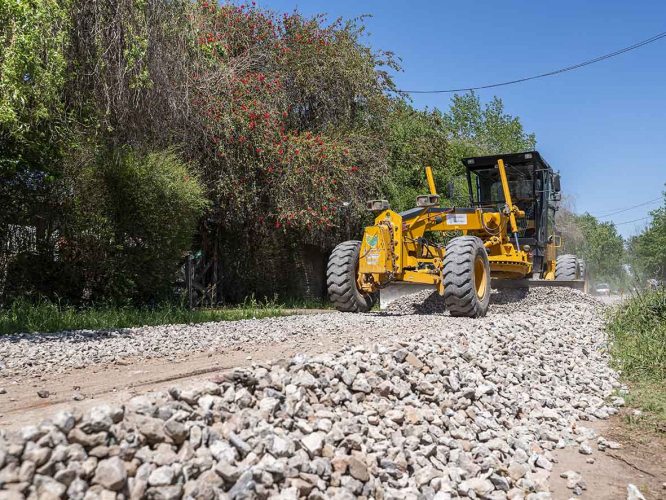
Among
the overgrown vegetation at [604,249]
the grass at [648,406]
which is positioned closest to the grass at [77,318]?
the grass at [648,406]

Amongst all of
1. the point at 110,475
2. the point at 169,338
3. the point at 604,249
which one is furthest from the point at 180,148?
the point at 604,249

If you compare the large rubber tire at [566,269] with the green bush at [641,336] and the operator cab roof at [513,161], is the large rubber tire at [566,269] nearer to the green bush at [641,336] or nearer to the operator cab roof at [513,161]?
the operator cab roof at [513,161]

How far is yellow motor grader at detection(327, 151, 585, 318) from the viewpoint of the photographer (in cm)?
843

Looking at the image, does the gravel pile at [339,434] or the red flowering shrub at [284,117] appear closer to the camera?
the gravel pile at [339,434]

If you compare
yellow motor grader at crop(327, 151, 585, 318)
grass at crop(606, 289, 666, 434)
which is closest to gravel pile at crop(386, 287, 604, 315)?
yellow motor grader at crop(327, 151, 585, 318)

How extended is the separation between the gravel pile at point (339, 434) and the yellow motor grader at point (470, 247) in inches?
98.2

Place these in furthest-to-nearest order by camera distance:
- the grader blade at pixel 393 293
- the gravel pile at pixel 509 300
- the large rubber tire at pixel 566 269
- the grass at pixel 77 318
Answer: the large rubber tire at pixel 566 269 < the grader blade at pixel 393 293 < the gravel pile at pixel 509 300 < the grass at pixel 77 318

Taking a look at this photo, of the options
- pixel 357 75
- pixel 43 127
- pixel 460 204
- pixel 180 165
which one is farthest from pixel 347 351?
pixel 357 75

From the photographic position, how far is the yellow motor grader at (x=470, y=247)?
332 inches

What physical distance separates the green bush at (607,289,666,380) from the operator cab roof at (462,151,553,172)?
313 centimetres

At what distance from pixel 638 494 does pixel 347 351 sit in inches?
84.7

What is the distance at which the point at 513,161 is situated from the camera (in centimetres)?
1126

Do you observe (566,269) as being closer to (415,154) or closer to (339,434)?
(415,154)

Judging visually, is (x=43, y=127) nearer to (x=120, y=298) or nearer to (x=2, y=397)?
(x=120, y=298)
